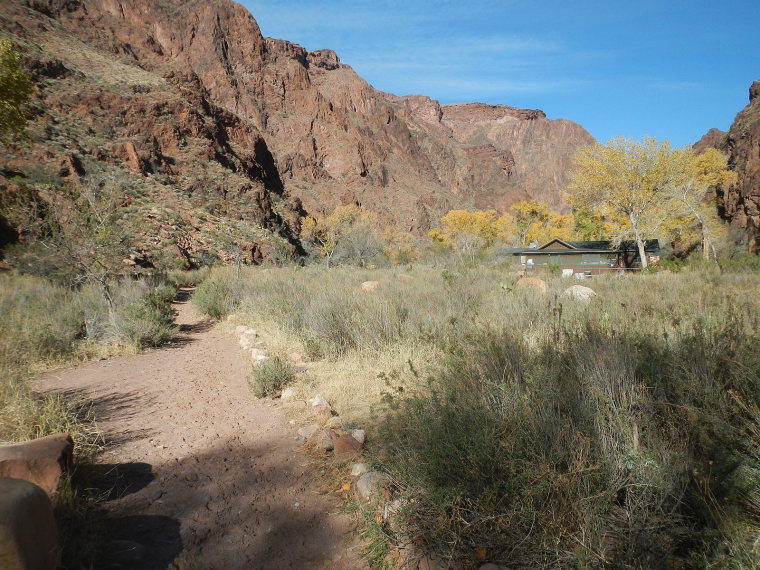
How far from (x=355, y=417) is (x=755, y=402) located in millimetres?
3128

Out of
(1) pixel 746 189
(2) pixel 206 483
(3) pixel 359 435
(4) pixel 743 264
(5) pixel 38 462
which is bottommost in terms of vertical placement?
(2) pixel 206 483

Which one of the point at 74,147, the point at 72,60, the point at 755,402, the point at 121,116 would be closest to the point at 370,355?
the point at 755,402

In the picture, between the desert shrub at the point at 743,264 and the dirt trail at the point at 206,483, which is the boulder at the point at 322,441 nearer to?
the dirt trail at the point at 206,483

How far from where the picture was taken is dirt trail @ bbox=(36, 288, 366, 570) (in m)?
2.29

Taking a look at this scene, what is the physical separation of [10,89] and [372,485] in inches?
580

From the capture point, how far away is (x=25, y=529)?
1661 mm

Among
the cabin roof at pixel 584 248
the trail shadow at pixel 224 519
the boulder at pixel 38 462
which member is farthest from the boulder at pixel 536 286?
the cabin roof at pixel 584 248

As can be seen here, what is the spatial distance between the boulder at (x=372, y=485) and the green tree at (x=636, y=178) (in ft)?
91.4

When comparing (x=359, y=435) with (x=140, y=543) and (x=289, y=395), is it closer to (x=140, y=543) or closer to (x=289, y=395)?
(x=289, y=395)

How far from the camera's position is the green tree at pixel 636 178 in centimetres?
2509

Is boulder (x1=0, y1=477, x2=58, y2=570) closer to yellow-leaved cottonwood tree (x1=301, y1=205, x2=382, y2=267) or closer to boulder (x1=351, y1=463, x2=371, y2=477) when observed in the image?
boulder (x1=351, y1=463, x2=371, y2=477)

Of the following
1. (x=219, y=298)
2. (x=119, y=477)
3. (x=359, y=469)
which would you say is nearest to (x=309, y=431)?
(x=359, y=469)

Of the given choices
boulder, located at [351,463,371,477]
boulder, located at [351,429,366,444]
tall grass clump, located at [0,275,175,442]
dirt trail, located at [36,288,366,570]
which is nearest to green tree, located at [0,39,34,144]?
tall grass clump, located at [0,275,175,442]

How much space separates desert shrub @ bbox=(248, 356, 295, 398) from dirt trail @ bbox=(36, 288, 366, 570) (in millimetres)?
180
